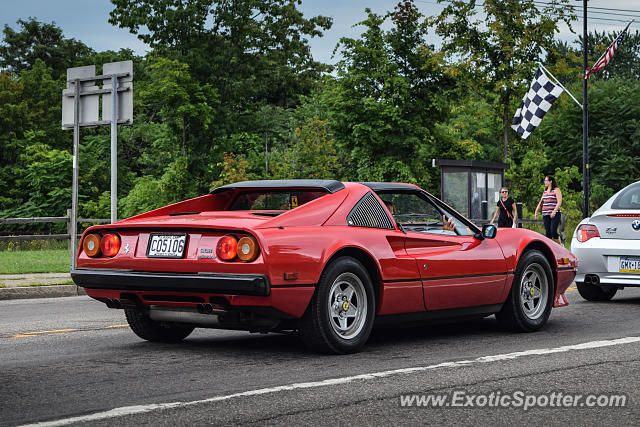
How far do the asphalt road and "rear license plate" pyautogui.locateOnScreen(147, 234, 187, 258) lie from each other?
28.5 inches

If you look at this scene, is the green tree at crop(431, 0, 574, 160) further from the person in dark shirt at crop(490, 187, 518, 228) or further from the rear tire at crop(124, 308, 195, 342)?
the rear tire at crop(124, 308, 195, 342)

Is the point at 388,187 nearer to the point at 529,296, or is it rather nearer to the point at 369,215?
the point at 369,215

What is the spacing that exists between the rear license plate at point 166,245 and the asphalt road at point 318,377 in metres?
0.72

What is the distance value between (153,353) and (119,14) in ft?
126

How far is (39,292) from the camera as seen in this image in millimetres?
13227

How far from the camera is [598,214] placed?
428 inches

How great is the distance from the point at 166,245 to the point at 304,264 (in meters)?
0.98

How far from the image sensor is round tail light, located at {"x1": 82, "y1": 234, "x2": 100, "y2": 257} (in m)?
6.59

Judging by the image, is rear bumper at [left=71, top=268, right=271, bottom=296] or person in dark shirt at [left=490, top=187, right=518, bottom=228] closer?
rear bumper at [left=71, top=268, right=271, bottom=296]

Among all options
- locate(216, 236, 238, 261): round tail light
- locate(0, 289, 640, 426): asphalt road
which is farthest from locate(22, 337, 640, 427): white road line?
locate(216, 236, 238, 261): round tail light

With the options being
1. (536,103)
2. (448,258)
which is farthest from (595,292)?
(536,103)

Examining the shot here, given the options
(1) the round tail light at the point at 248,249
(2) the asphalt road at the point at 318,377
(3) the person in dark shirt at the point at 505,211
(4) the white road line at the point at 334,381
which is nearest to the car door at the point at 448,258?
(2) the asphalt road at the point at 318,377

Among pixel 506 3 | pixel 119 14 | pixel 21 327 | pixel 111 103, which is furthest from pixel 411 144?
pixel 21 327

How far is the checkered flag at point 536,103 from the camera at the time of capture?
90.5 feet
